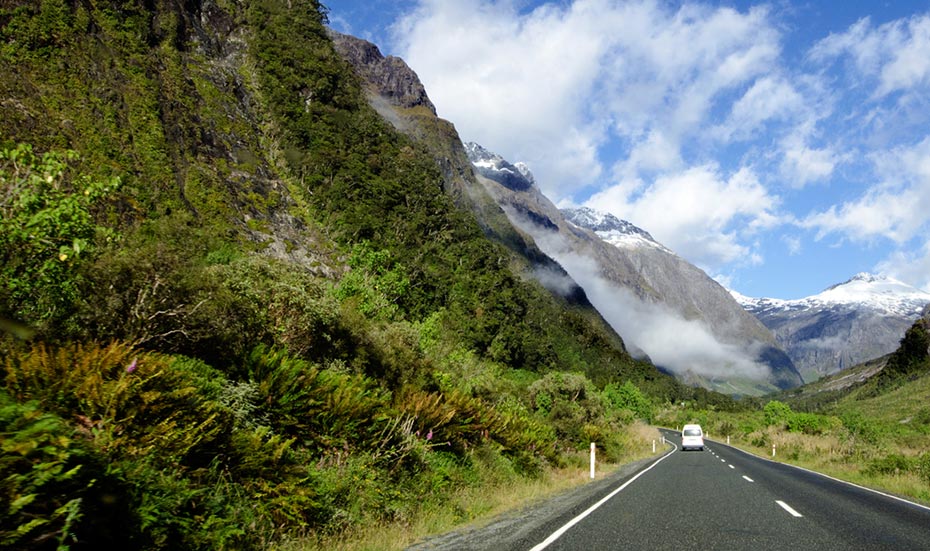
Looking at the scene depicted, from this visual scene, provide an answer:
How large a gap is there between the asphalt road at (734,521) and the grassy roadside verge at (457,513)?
1.70 meters

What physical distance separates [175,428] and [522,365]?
270 ft

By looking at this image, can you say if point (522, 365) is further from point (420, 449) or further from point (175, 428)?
point (175, 428)

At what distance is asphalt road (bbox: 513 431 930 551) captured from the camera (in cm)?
741

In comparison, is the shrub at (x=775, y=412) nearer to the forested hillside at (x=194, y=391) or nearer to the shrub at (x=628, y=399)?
the shrub at (x=628, y=399)

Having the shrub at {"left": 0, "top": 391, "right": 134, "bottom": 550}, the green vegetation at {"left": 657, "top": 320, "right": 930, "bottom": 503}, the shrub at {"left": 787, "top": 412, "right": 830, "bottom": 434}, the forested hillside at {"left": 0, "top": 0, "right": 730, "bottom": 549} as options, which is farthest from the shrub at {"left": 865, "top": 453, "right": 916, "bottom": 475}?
the shrub at {"left": 787, "top": 412, "right": 830, "bottom": 434}

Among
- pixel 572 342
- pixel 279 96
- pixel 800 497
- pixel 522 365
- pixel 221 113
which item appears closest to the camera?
pixel 800 497

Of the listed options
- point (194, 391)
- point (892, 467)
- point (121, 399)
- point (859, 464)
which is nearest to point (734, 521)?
point (194, 391)

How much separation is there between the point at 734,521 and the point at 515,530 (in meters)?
3.68

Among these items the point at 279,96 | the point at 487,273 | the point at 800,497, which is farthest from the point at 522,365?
the point at 800,497

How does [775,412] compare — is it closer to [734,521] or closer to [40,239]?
[734,521]

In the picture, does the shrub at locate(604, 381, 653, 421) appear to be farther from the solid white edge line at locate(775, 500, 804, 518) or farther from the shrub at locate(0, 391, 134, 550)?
the shrub at locate(0, 391, 134, 550)

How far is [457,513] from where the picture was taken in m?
10.7

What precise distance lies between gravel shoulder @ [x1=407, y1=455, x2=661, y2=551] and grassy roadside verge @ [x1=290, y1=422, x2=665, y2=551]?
12.4 inches

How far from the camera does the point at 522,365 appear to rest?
284ft
